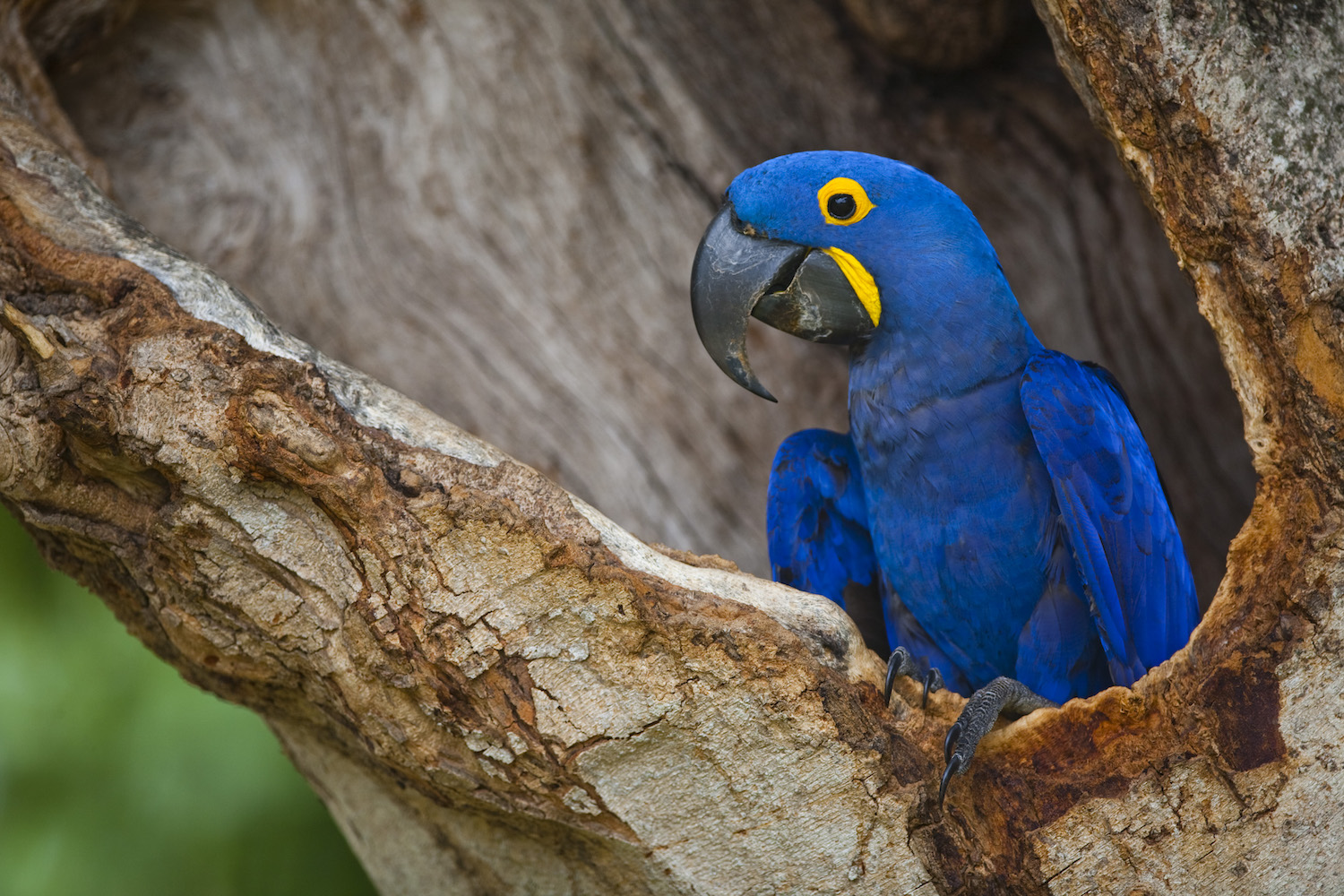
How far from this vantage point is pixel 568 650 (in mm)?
1894

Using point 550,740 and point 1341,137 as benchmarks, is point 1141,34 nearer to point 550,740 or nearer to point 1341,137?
point 1341,137

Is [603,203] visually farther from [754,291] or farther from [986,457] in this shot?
[986,457]

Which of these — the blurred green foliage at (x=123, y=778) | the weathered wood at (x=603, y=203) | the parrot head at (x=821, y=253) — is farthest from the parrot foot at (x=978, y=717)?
the blurred green foliage at (x=123, y=778)

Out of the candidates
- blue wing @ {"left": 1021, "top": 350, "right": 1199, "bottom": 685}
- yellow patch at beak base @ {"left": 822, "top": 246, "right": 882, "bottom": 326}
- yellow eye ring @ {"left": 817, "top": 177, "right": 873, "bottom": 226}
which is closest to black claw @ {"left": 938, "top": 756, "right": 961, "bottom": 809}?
blue wing @ {"left": 1021, "top": 350, "right": 1199, "bottom": 685}

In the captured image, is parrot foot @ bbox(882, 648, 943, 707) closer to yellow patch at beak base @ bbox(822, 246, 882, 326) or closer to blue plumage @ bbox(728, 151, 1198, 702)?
blue plumage @ bbox(728, 151, 1198, 702)

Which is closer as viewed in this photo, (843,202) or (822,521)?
(843,202)

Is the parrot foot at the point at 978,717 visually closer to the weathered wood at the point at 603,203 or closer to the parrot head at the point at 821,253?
the parrot head at the point at 821,253

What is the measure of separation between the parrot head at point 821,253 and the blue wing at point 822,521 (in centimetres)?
44

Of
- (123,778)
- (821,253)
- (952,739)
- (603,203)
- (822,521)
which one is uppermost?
(603,203)

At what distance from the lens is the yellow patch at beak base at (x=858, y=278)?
236cm

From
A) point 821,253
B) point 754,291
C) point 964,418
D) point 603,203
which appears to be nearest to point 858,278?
point 821,253

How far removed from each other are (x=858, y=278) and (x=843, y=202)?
0.18 meters

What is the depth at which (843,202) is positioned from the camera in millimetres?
2340

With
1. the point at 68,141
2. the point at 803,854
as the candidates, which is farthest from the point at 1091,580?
the point at 68,141
